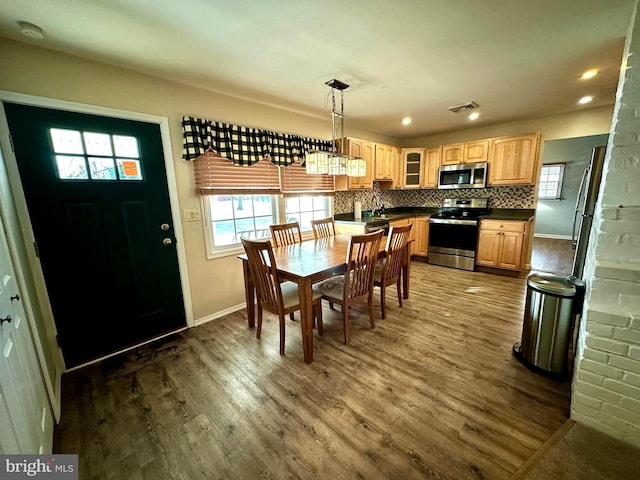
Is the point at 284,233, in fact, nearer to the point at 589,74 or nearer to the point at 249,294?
the point at 249,294

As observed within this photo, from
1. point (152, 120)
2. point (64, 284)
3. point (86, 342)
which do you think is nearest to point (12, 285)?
point (64, 284)

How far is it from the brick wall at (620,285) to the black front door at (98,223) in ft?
10.4

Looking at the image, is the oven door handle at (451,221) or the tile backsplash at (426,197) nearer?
the oven door handle at (451,221)

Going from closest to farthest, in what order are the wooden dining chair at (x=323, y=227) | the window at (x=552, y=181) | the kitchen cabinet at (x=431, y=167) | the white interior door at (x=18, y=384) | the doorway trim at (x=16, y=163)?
the white interior door at (x=18, y=384) < the doorway trim at (x=16, y=163) < the wooden dining chair at (x=323, y=227) < the kitchen cabinet at (x=431, y=167) < the window at (x=552, y=181)

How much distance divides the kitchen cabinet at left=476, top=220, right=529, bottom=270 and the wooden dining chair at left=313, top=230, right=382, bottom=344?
2.72 metres

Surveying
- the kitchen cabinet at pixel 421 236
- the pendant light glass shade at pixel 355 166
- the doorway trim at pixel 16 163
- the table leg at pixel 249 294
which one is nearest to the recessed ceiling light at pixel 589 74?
the pendant light glass shade at pixel 355 166

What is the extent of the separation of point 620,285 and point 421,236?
11.6 ft

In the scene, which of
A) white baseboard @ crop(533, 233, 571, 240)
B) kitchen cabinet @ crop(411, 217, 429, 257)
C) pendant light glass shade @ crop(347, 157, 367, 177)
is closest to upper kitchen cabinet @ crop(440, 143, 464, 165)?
kitchen cabinet @ crop(411, 217, 429, 257)

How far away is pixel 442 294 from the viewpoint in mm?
3352

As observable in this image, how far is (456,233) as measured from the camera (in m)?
4.32

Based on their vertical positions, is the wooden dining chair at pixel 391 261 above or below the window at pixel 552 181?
below

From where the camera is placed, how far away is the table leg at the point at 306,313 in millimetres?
1964

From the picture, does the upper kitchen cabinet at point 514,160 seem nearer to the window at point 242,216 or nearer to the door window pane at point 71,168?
the window at point 242,216

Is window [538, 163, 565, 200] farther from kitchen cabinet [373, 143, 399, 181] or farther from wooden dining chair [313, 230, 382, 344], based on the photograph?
wooden dining chair [313, 230, 382, 344]
